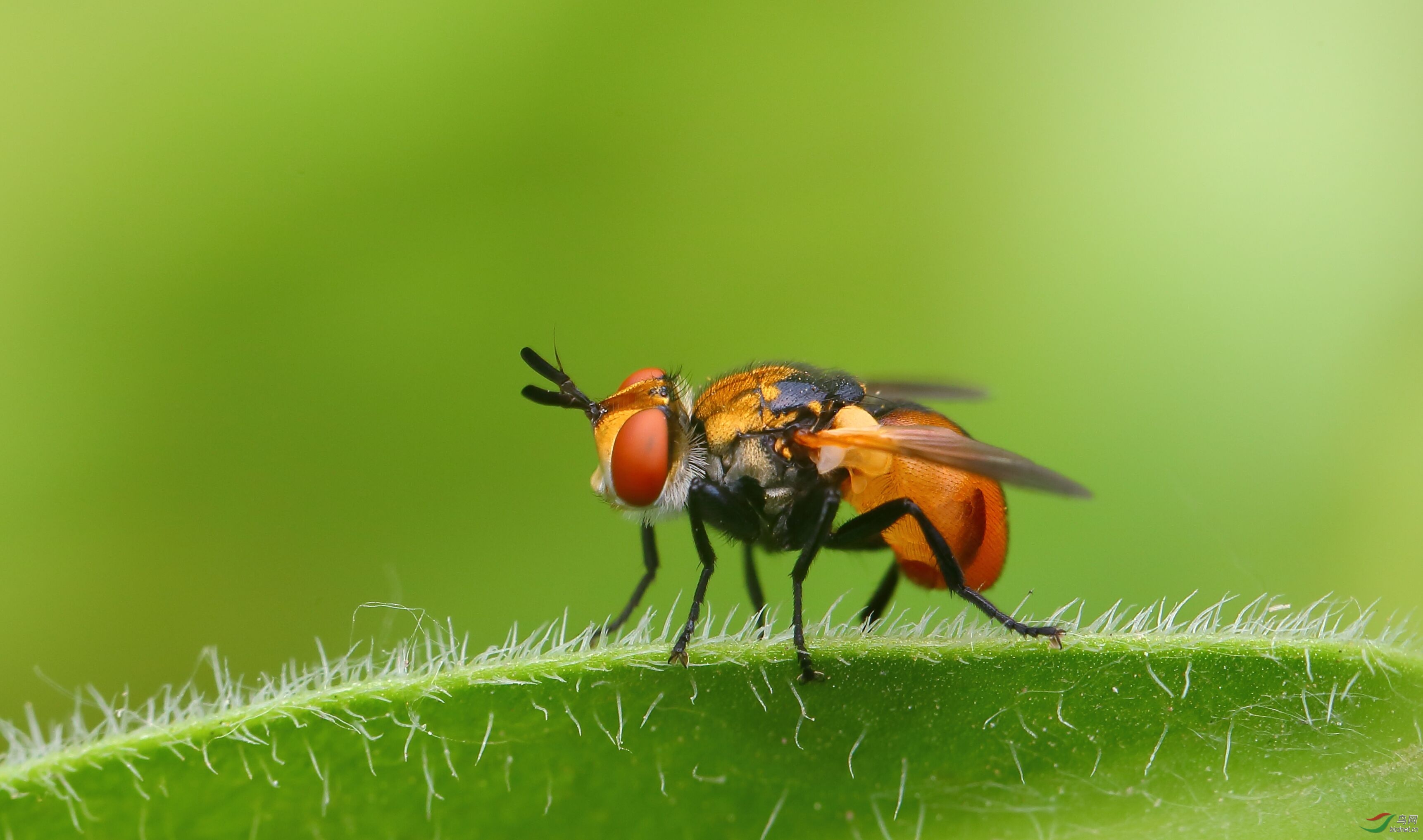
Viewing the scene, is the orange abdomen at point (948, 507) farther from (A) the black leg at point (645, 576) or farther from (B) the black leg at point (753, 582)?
(A) the black leg at point (645, 576)

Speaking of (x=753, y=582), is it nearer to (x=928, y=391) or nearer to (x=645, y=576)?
(x=645, y=576)

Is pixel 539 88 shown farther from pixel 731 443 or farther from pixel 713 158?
pixel 731 443

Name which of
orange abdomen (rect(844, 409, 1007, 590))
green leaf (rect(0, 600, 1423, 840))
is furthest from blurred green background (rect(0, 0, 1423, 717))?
green leaf (rect(0, 600, 1423, 840))

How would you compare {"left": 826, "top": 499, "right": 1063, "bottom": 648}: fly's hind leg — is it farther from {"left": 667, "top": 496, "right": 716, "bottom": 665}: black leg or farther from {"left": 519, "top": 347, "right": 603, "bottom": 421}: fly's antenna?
{"left": 519, "top": 347, "right": 603, "bottom": 421}: fly's antenna

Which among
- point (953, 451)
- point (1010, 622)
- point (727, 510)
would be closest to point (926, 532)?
point (953, 451)

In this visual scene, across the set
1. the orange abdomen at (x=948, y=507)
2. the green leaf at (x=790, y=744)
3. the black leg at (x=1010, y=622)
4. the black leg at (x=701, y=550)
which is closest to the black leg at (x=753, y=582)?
the black leg at (x=701, y=550)
